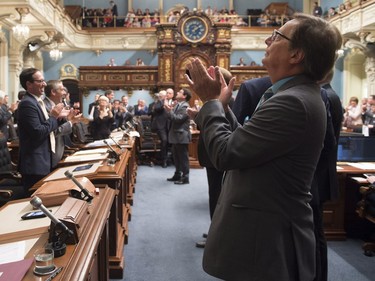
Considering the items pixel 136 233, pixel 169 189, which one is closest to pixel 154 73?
pixel 169 189

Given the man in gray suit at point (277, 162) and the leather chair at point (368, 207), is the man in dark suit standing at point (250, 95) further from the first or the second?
the leather chair at point (368, 207)

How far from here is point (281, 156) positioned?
1.39 metres

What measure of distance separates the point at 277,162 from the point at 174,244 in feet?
9.54

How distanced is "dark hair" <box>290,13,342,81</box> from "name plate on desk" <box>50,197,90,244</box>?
102cm

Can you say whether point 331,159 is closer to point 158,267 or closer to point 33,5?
point 158,267

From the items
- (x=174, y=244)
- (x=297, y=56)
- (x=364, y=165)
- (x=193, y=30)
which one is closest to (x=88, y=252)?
(x=297, y=56)

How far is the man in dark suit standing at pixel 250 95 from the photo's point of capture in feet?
8.83

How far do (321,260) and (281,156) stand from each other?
5.51 feet

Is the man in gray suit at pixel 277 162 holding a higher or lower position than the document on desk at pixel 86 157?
higher

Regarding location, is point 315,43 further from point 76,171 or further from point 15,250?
point 76,171

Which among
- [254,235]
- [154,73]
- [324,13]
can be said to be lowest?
[254,235]

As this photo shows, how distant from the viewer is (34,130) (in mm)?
3385

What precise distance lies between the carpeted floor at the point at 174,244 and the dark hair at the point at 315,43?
7.55ft

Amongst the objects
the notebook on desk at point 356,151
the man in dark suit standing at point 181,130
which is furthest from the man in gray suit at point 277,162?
the man in dark suit standing at point 181,130
